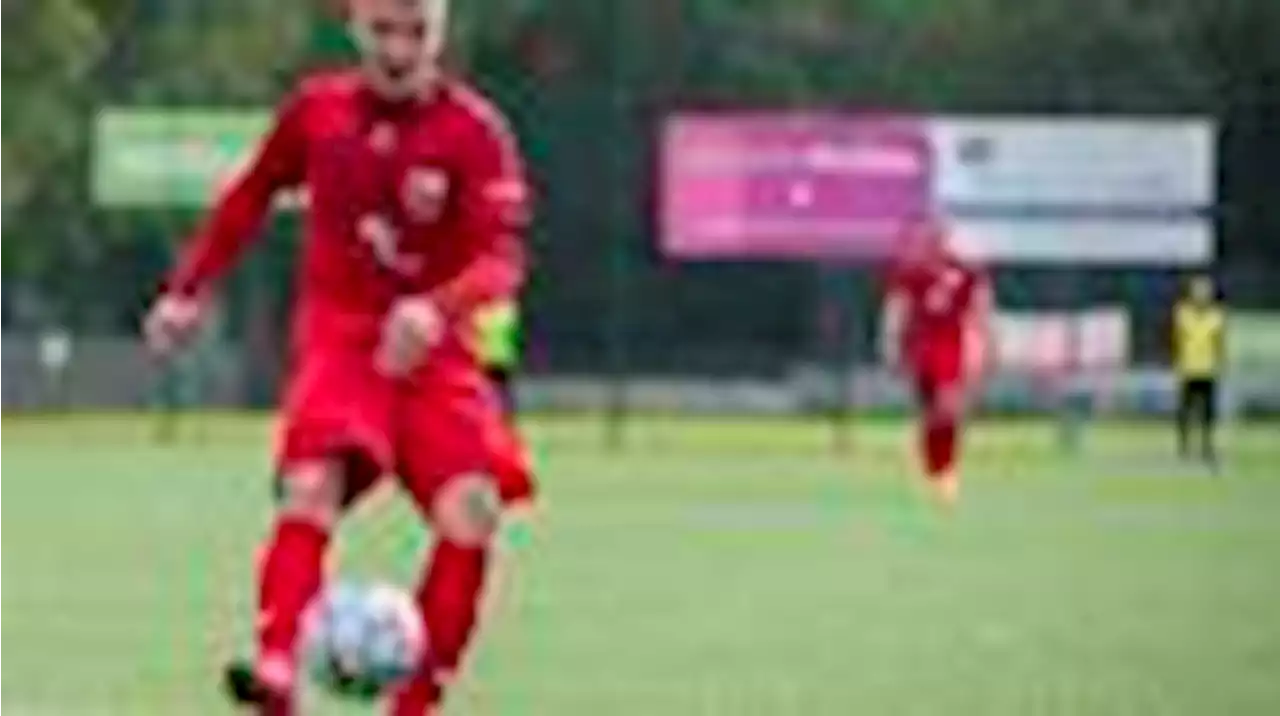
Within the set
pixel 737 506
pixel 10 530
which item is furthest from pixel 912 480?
pixel 10 530

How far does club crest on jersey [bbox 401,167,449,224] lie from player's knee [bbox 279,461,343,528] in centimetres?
62

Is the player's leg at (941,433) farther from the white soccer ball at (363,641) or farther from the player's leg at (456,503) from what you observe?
the white soccer ball at (363,641)

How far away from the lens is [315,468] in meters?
9.62

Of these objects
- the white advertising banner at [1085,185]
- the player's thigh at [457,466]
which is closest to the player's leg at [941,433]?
the white advertising banner at [1085,185]

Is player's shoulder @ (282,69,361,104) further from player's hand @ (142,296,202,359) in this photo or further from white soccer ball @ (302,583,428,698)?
white soccer ball @ (302,583,428,698)

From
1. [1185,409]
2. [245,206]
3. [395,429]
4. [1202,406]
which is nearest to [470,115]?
[245,206]

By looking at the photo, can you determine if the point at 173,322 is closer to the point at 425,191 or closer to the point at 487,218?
the point at 425,191

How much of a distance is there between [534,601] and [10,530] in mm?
5901

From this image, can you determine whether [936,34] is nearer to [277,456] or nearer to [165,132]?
[165,132]

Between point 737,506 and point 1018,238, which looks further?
point 1018,238

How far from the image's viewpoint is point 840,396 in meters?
44.3

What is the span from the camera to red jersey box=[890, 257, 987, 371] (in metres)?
30.5

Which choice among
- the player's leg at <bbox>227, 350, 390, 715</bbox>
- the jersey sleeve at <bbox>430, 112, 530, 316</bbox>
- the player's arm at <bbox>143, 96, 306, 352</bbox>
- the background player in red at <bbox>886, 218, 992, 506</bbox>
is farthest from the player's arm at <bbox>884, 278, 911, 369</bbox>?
the player's leg at <bbox>227, 350, 390, 715</bbox>

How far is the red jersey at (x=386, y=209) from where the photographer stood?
968 centimetres
